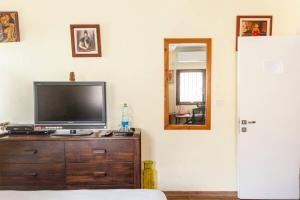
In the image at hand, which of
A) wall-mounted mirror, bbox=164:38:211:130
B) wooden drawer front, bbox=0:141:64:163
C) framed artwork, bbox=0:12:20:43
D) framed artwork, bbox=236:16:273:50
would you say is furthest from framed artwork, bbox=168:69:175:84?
framed artwork, bbox=0:12:20:43

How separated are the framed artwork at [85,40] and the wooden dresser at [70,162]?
1071 millimetres

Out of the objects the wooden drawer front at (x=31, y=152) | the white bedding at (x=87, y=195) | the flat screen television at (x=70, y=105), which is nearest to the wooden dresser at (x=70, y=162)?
the wooden drawer front at (x=31, y=152)

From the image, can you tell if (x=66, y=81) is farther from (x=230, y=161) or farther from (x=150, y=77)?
(x=230, y=161)

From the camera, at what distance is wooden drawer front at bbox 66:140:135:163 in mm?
2850

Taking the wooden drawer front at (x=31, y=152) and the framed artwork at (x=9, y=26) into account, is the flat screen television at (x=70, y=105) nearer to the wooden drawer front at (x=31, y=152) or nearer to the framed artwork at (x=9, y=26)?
the wooden drawer front at (x=31, y=152)

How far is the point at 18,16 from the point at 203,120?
8.54 ft

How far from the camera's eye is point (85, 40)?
10.8 feet

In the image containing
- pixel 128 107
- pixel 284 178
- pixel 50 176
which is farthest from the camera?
pixel 128 107

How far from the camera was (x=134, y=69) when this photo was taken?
3.33m

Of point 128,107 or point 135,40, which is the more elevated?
point 135,40

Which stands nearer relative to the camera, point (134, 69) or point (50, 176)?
point (50, 176)

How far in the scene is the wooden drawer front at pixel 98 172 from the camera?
286 cm

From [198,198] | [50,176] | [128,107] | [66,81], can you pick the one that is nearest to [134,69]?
[128,107]

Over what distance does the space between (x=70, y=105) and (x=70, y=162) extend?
2.08ft
